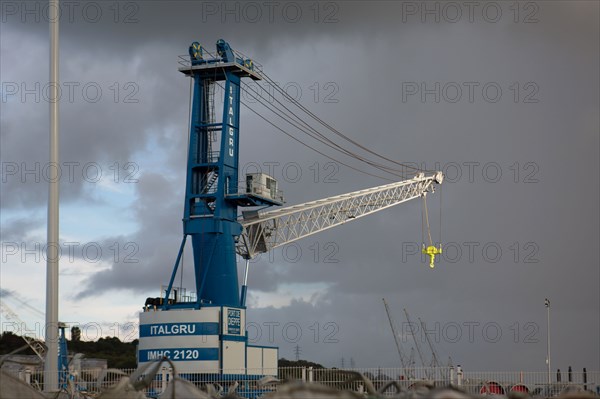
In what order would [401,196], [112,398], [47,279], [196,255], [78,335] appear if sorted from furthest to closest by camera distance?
[78,335], [401,196], [196,255], [47,279], [112,398]

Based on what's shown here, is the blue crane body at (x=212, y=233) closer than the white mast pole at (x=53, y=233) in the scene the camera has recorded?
No

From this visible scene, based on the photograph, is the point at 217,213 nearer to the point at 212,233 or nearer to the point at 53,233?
the point at 212,233

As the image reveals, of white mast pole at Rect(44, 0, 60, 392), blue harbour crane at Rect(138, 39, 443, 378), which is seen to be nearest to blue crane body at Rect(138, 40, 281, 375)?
blue harbour crane at Rect(138, 39, 443, 378)

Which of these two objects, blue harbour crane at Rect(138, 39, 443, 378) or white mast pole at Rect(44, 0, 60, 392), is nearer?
white mast pole at Rect(44, 0, 60, 392)

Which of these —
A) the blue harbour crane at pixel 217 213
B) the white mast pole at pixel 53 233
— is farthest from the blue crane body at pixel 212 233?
the white mast pole at pixel 53 233

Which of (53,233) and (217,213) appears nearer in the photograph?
(53,233)

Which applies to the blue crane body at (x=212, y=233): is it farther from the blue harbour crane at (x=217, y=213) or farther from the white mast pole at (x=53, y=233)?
the white mast pole at (x=53, y=233)

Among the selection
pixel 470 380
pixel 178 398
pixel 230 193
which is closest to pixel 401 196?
pixel 230 193

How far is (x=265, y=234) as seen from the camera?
219 feet

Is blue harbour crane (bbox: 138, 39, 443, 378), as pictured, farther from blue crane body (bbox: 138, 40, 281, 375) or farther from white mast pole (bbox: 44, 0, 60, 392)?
white mast pole (bbox: 44, 0, 60, 392)

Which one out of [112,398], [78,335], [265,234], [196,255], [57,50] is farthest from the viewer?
[78,335]

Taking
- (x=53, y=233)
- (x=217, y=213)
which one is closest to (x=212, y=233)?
(x=217, y=213)

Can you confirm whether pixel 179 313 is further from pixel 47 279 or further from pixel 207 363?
pixel 47 279

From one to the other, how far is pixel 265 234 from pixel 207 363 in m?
12.8
